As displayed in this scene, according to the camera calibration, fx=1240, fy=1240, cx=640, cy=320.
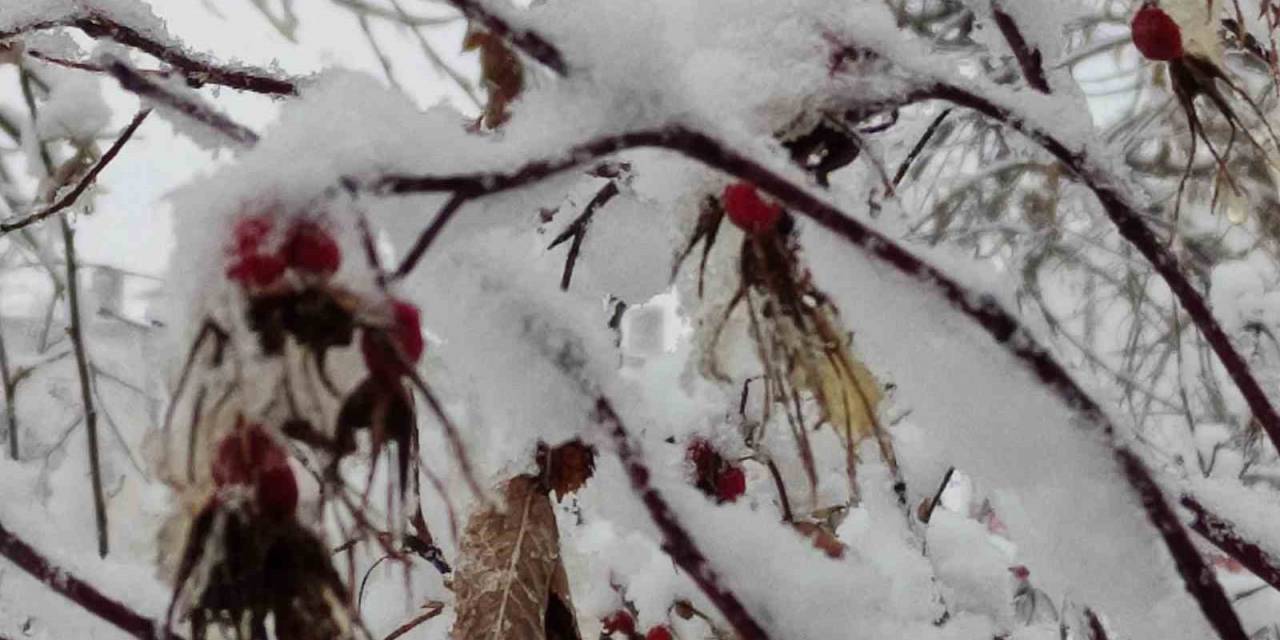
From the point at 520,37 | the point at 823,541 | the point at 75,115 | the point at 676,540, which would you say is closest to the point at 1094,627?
the point at 823,541

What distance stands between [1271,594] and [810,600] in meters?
1.17

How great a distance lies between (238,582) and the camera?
0.33 m

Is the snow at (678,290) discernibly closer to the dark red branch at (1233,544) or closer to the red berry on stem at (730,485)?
the dark red branch at (1233,544)

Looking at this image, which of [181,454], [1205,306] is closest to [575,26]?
[181,454]

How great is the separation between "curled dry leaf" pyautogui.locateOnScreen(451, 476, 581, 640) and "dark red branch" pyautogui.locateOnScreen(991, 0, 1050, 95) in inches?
10.9

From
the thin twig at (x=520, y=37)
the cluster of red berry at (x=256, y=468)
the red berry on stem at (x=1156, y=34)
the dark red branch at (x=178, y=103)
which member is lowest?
the cluster of red berry at (x=256, y=468)

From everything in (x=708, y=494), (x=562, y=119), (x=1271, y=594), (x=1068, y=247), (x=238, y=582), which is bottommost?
(x=238, y=582)

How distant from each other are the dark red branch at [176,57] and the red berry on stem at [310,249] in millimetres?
316

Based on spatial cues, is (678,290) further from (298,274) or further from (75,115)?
(75,115)

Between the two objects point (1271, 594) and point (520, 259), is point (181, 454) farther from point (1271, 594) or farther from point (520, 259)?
point (1271, 594)

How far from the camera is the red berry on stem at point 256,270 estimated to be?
0.30m

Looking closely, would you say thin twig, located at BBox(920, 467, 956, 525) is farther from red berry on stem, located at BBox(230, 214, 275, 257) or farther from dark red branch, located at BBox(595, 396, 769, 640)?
red berry on stem, located at BBox(230, 214, 275, 257)

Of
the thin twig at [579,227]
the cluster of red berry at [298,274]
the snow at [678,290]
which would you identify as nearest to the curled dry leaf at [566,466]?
the snow at [678,290]

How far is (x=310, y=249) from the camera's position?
31 centimetres
